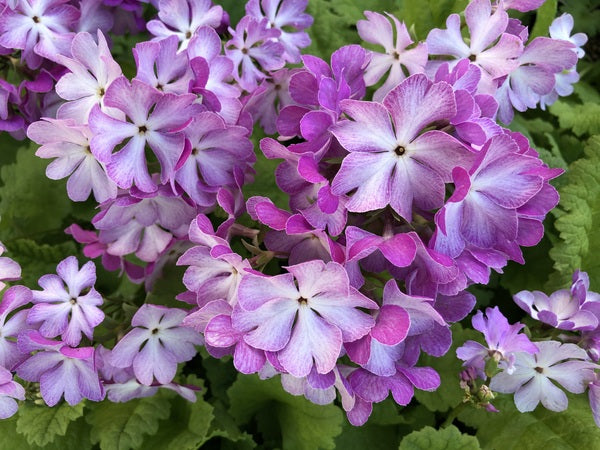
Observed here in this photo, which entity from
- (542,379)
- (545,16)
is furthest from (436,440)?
(545,16)

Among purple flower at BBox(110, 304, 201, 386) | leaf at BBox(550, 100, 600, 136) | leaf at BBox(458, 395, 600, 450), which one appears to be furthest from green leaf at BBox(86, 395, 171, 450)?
leaf at BBox(550, 100, 600, 136)

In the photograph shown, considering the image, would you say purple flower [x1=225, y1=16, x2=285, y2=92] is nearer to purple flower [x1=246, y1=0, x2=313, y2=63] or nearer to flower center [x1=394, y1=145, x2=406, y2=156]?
purple flower [x1=246, y1=0, x2=313, y2=63]

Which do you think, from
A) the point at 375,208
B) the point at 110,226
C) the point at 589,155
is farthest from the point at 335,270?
the point at 589,155

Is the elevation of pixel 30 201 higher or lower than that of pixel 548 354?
lower

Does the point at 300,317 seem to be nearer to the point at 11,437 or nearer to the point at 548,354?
the point at 548,354

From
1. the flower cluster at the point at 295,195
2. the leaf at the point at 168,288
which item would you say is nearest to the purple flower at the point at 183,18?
the flower cluster at the point at 295,195

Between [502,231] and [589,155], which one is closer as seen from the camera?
[502,231]

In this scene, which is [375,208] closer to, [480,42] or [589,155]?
[480,42]

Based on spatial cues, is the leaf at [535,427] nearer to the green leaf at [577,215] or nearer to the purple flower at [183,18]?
the green leaf at [577,215]
